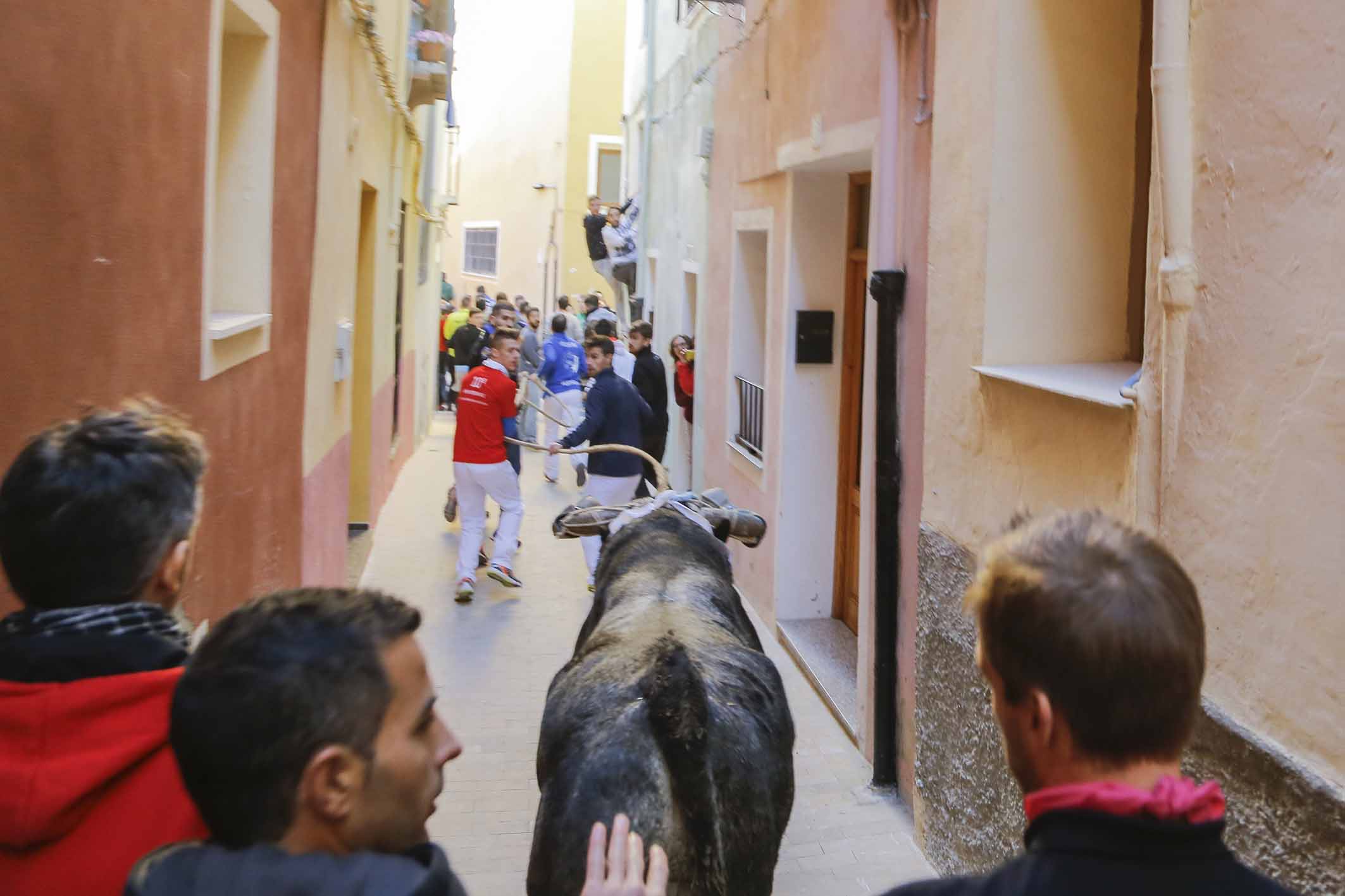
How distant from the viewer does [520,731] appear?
7.09 metres

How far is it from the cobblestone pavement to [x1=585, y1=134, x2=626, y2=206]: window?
58.1 feet

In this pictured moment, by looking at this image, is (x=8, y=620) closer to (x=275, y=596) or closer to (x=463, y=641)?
(x=275, y=596)

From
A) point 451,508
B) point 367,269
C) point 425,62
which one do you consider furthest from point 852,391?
point 425,62

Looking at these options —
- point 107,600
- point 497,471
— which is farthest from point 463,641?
point 107,600

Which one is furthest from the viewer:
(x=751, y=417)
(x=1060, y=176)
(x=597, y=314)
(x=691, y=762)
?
(x=597, y=314)

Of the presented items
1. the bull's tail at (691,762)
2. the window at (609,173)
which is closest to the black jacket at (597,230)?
the window at (609,173)

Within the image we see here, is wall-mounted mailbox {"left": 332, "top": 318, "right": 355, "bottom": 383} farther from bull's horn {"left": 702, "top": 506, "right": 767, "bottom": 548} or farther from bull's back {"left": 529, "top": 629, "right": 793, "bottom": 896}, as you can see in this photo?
bull's back {"left": 529, "top": 629, "right": 793, "bottom": 896}

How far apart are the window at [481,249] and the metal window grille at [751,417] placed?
960 inches

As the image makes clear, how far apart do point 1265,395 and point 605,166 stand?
27125 mm

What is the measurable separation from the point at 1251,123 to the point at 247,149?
398cm

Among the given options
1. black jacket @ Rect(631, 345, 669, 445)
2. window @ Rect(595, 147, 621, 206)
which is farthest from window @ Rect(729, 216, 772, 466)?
window @ Rect(595, 147, 621, 206)

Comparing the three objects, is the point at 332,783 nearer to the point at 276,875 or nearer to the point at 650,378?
the point at 276,875

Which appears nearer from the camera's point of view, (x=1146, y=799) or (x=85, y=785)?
(x=1146, y=799)

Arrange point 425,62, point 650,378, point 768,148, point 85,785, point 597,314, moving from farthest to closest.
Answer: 1. point 597,314
2. point 425,62
3. point 650,378
4. point 768,148
5. point 85,785
